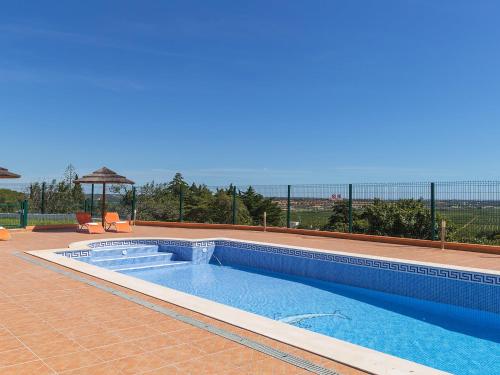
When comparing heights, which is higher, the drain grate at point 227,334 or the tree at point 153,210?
the tree at point 153,210

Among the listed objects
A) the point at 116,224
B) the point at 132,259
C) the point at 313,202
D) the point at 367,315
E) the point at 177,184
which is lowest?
the point at 367,315

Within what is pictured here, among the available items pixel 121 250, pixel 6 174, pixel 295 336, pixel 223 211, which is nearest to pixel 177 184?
pixel 223 211

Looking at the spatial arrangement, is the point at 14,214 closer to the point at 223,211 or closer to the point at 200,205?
the point at 223,211

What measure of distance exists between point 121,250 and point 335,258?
5.93m

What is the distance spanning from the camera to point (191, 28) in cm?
1964

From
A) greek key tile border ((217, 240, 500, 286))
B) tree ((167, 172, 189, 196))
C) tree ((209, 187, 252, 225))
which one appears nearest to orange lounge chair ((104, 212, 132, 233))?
greek key tile border ((217, 240, 500, 286))

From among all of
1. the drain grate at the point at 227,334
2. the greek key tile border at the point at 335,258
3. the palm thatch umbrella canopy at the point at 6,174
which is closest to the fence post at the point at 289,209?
the greek key tile border at the point at 335,258

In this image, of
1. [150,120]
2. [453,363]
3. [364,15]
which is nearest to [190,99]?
[150,120]

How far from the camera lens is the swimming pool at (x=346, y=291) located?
5.57 metres

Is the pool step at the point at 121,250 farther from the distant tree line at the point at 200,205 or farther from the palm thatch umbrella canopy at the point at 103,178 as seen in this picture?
the distant tree line at the point at 200,205

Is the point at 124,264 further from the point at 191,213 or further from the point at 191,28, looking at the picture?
the point at 191,213

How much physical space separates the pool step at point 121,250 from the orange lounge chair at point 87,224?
2.93 m

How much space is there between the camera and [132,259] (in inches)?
427

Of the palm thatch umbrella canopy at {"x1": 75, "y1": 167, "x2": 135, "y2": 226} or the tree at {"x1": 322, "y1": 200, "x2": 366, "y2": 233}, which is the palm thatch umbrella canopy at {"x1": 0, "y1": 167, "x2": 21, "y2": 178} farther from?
the tree at {"x1": 322, "y1": 200, "x2": 366, "y2": 233}
